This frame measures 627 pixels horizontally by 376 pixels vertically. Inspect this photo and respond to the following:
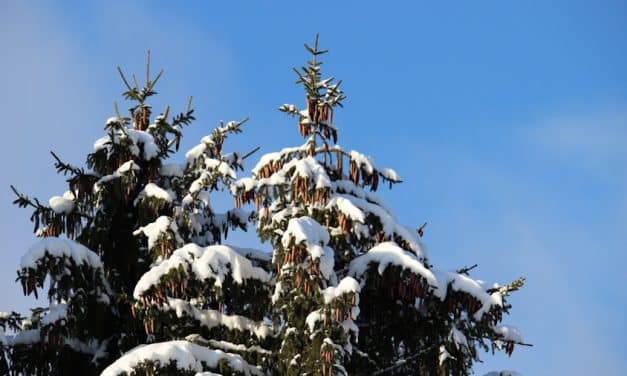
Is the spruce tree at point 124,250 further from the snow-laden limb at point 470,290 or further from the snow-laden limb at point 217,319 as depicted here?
the snow-laden limb at point 470,290

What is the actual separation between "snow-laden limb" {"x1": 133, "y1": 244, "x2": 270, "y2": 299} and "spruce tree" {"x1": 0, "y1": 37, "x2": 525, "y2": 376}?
0.09ft

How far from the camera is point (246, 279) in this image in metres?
15.5

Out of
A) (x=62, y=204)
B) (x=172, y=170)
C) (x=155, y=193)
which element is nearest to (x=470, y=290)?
(x=155, y=193)

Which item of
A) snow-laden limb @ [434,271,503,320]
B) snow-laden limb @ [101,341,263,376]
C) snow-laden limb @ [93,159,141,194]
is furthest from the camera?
snow-laden limb @ [93,159,141,194]

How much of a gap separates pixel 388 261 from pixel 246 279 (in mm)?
2542

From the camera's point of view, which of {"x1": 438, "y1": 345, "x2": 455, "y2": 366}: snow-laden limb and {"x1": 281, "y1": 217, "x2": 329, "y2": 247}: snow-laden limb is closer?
{"x1": 281, "y1": 217, "x2": 329, "y2": 247}: snow-laden limb

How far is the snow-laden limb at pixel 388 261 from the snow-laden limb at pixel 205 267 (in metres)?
1.77

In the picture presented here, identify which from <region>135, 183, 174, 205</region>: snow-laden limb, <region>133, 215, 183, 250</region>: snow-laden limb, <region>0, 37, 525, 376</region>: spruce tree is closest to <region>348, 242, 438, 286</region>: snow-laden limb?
<region>0, 37, 525, 376</region>: spruce tree

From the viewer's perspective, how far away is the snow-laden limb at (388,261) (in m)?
14.9

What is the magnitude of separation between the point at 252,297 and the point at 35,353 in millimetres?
4338

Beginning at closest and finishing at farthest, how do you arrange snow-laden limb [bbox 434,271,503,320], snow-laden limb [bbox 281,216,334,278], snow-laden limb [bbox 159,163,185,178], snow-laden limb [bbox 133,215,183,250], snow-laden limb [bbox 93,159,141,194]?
1. snow-laden limb [bbox 281,216,334,278]
2. snow-laden limb [bbox 434,271,503,320]
3. snow-laden limb [bbox 133,215,183,250]
4. snow-laden limb [bbox 93,159,141,194]
5. snow-laden limb [bbox 159,163,185,178]

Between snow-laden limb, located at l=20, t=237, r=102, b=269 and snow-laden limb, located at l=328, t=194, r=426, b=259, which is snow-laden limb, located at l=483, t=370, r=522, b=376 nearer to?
snow-laden limb, located at l=328, t=194, r=426, b=259

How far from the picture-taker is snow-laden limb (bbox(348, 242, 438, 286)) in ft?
49.0

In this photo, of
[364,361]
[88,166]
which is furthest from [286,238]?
[88,166]
